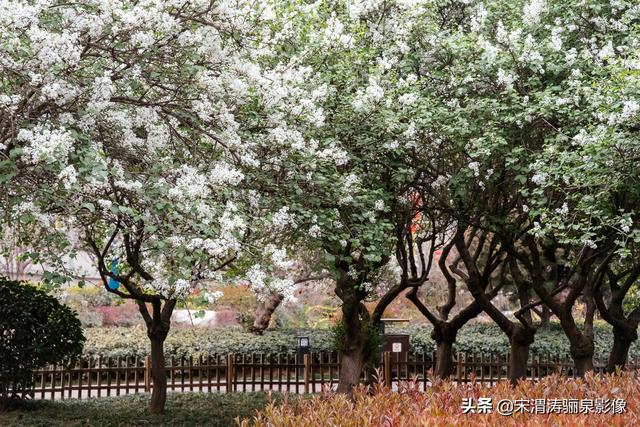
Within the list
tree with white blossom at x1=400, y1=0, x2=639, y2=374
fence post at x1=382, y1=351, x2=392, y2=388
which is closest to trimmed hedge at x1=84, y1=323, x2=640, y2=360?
fence post at x1=382, y1=351, x2=392, y2=388

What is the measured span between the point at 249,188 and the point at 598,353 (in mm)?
14683

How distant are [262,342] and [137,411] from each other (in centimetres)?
718

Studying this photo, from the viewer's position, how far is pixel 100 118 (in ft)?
23.3

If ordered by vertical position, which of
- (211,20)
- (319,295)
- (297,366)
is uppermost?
(211,20)

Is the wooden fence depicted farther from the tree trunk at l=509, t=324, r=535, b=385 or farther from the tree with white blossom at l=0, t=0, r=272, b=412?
the tree with white blossom at l=0, t=0, r=272, b=412

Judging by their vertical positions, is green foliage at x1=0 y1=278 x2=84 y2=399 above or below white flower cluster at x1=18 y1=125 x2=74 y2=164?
below

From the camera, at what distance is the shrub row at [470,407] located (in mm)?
4578

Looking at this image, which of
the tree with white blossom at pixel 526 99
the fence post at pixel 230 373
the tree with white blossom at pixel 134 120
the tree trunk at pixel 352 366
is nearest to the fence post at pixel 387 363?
the fence post at pixel 230 373

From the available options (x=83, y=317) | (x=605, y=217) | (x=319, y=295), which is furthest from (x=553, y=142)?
(x=319, y=295)

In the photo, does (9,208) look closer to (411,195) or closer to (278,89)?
(278,89)

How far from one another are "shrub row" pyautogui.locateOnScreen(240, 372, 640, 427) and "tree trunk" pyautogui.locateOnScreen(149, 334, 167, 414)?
6.67 m

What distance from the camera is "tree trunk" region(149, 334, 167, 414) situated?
11.7 metres

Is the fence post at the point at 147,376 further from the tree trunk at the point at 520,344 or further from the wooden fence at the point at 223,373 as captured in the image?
the tree trunk at the point at 520,344

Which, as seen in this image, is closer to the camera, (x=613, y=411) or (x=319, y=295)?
(x=613, y=411)
